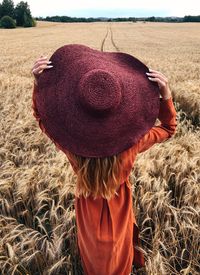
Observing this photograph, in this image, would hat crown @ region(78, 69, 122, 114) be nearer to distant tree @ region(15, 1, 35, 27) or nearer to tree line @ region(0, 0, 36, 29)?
tree line @ region(0, 0, 36, 29)

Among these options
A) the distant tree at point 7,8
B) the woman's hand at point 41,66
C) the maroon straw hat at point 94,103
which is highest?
the distant tree at point 7,8

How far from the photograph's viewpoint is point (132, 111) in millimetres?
1854

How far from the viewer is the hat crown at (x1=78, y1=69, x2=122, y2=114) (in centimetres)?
172

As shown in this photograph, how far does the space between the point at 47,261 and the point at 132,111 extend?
1436 mm

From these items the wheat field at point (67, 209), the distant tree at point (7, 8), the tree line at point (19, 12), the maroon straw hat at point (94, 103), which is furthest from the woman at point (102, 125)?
the distant tree at point (7, 8)

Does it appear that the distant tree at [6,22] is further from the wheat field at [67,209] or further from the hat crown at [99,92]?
the hat crown at [99,92]

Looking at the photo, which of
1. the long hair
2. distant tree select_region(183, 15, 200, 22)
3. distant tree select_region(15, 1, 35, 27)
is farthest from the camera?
distant tree select_region(183, 15, 200, 22)

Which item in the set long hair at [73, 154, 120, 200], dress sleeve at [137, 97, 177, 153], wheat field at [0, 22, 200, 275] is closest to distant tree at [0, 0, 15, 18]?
wheat field at [0, 22, 200, 275]

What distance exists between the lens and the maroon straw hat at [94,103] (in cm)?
176

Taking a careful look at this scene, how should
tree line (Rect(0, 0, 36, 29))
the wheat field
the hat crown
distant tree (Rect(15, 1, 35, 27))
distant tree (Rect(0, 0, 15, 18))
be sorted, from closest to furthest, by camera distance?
the hat crown
the wheat field
tree line (Rect(0, 0, 36, 29))
distant tree (Rect(15, 1, 35, 27))
distant tree (Rect(0, 0, 15, 18))

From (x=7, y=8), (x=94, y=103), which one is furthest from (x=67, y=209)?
(x=7, y=8)

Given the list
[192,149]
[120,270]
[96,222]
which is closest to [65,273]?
[120,270]

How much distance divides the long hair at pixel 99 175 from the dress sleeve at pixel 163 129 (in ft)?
0.94

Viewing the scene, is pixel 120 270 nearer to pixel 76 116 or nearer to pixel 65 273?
pixel 65 273
